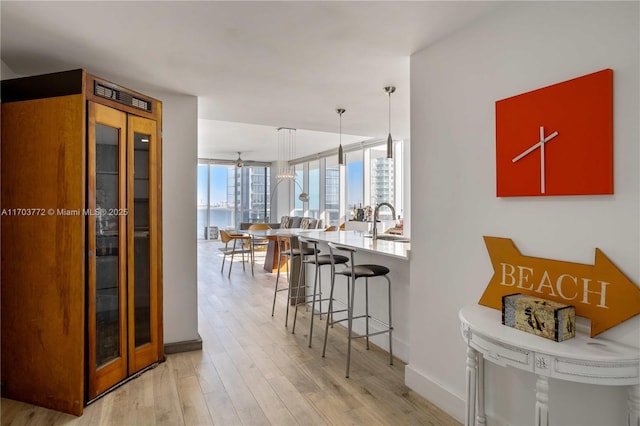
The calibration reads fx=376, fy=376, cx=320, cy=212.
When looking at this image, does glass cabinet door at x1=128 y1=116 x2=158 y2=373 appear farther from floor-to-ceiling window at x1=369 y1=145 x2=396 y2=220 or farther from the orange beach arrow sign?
floor-to-ceiling window at x1=369 y1=145 x2=396 y2=220

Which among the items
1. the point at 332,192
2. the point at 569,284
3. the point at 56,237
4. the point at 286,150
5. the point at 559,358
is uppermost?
the point at 286,150

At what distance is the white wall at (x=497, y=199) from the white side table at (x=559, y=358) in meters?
0.15

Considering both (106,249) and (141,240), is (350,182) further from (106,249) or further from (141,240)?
(106,249)

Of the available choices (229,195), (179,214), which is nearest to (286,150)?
(229,195)

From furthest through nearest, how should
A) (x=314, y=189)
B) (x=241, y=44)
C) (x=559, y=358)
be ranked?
(x=314, y=189), (x=241, y=44), (x=559, y=358)

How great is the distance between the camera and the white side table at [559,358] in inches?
54.8

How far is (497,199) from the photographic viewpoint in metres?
2.10

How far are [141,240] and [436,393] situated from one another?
2.50 metres

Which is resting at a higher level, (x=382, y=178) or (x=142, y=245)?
(x=382, y=178)

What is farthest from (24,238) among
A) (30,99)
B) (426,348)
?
(426,348)

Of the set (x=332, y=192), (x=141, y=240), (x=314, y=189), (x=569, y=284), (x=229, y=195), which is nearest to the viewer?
(x=569, y=284)

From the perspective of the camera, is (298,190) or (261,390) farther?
(298,190)

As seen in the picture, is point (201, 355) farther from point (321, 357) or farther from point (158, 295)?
point (321, 357)

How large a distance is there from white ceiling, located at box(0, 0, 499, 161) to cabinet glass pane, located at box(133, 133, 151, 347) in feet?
2.15
